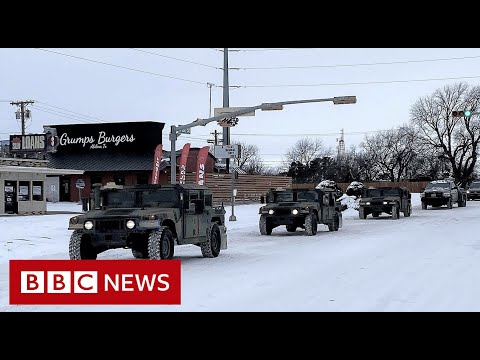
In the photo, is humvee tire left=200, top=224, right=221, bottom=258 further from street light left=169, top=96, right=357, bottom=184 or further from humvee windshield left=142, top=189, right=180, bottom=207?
street light left=169, top=96, right=357, bottom=184

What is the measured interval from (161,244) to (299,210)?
34.4 feet

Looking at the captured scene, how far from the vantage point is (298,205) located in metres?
24.0

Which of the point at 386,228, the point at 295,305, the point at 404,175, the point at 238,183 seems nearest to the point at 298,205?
the point at 386,228

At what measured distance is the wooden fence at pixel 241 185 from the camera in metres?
56.6

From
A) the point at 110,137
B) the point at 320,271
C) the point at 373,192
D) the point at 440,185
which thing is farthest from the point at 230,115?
the point at 110,137

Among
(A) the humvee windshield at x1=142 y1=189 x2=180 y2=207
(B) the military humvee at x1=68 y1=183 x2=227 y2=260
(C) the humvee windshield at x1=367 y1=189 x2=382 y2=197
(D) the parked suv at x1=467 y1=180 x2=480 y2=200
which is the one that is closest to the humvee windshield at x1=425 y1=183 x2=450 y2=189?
(C) the humvee windshield at x1=367 y1=189 x2=382 y2=197

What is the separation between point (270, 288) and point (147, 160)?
5109cm

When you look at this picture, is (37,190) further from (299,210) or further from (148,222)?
(148,222)

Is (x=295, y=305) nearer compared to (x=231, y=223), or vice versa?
(x=295, y=305)

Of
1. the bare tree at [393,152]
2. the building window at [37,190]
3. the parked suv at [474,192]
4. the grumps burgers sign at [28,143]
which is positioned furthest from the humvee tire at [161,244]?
the bare tree at [393,152]

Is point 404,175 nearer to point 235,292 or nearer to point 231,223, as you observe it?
point 231,223

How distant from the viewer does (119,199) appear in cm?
1552
